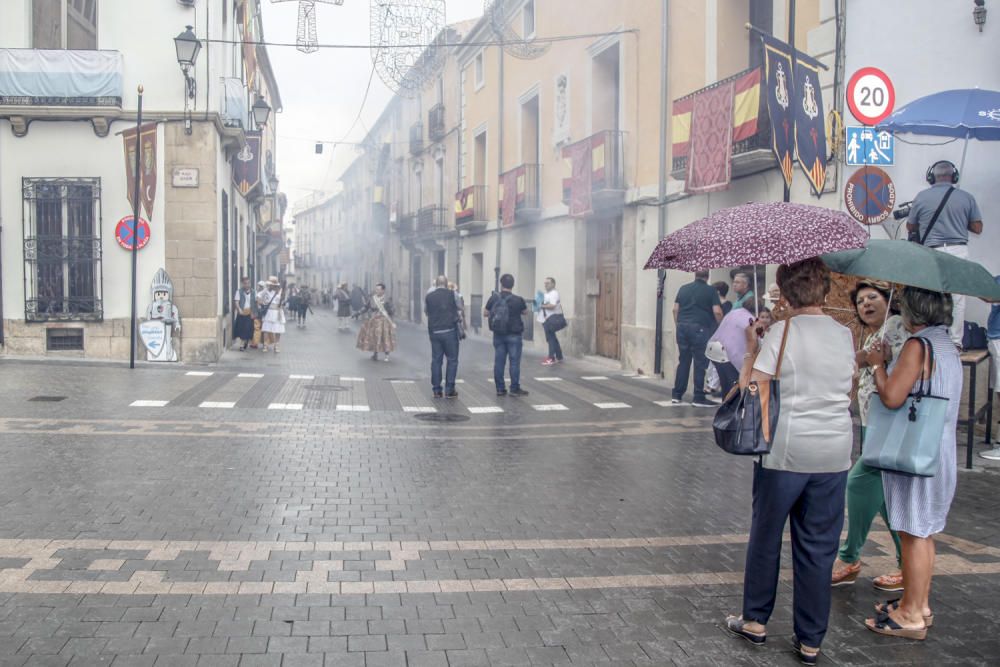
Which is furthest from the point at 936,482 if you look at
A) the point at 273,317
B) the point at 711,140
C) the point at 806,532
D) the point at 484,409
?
the point at 273,317

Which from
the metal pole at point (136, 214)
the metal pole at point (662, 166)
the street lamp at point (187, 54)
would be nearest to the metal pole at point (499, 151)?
the metal pole at point (662, 166)

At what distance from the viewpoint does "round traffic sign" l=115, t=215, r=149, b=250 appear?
48.7 ft

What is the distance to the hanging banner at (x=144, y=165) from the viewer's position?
15.0m

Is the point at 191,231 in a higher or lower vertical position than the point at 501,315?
higher

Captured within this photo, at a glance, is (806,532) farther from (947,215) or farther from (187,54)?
(187,54)

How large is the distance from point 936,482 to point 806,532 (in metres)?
0.79

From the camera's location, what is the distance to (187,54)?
1428 centimetres

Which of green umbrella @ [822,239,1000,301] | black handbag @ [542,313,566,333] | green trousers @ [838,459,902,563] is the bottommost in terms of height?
green trousers @ [838,459,902,563]

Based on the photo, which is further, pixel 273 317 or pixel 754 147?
pixel 273 317

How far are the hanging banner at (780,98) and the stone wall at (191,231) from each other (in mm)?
9543

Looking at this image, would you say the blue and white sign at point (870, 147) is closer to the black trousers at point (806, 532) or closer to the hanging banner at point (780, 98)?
the hanging banner at point (780, 98)

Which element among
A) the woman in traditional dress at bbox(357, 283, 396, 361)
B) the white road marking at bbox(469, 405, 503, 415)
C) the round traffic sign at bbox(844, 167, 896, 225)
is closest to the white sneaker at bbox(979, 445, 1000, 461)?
the round traffic sign at bbox(844, 167, 896, 225)

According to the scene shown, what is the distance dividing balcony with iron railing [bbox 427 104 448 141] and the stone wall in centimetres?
1588

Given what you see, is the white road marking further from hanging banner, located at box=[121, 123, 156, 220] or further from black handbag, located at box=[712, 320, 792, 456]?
hanging banner, located at box=[121, 123, 156, 220]
